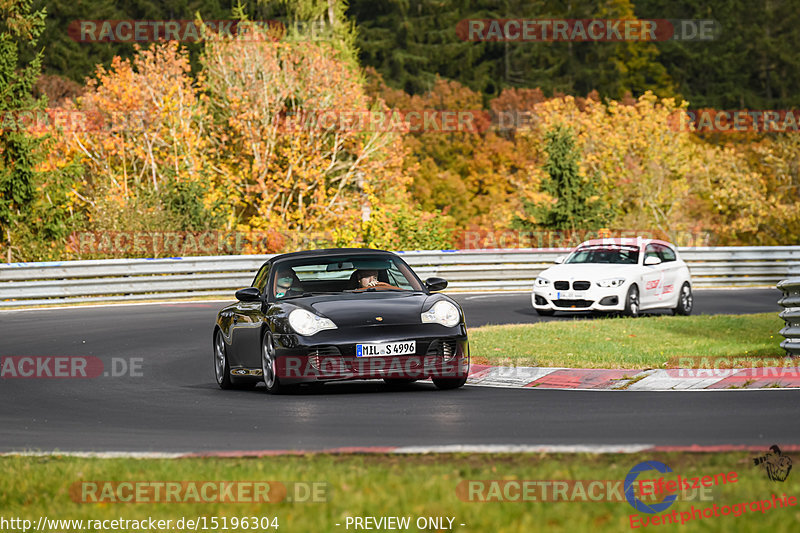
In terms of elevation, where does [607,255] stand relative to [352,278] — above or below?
below

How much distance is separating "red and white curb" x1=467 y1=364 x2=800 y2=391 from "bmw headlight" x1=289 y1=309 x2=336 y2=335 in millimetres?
2217

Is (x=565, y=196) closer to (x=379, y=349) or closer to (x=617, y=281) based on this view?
(x=617, y=281)

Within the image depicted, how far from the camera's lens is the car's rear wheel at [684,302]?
24891 mm

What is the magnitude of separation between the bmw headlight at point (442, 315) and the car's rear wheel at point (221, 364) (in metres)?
2.61

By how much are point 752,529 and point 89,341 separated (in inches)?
596

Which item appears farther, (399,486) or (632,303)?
(632,303)

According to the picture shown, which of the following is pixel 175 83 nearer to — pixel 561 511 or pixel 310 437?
pixel 310 437

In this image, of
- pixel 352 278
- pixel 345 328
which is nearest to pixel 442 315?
pixel 345 328

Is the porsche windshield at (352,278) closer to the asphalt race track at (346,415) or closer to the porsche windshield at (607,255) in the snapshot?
the asphalt race track at (346,415)

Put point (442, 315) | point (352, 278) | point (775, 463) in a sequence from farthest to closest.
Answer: point (352, 278) < point (442, 315) < point (775, 463)

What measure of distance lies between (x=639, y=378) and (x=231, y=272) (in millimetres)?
17817

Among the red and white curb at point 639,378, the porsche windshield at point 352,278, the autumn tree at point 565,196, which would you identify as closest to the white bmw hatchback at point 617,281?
the red and white curb at point 639,378

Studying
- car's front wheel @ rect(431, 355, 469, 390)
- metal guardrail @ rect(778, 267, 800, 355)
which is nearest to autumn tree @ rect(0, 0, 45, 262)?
car's front wheel @ rect(431, 355, 469, 390)

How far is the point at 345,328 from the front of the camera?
12.4 m
